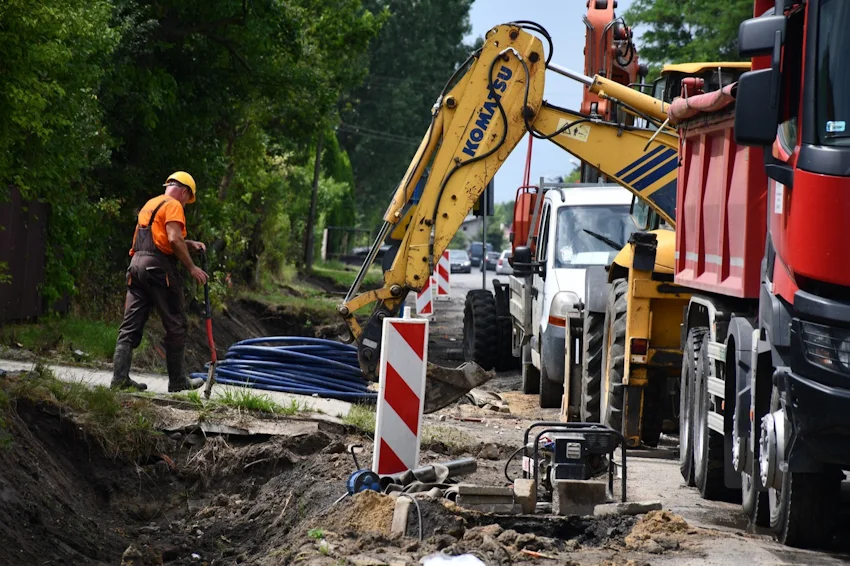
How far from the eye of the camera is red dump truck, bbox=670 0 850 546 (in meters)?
6.26

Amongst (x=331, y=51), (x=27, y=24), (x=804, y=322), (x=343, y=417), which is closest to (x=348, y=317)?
(x=343, y=417)

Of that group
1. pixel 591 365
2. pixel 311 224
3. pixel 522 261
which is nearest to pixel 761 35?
pixel 591 365

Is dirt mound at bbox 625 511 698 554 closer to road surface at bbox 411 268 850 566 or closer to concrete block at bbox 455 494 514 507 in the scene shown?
road surface at bbox 411 268 850 566

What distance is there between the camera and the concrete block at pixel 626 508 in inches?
294

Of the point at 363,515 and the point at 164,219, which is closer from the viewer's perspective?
the point at 363,515

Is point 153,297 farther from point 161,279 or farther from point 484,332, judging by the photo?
point 484,332

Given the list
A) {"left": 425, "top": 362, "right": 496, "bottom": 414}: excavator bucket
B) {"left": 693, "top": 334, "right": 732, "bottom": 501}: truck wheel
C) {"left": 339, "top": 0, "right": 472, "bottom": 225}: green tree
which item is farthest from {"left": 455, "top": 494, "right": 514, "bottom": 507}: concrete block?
{"left": 339, "top": 0, "right": 472, "bottom": 225}: green tree

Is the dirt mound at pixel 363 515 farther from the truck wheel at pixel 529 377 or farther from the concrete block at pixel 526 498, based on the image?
the truck wheel at pixel 529 377

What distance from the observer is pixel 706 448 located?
8.91 m

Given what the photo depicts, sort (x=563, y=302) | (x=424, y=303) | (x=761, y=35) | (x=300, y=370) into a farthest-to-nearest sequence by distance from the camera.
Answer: (x=424, y=303) < (x=563, y=302) < (x=300, y=370) < (x=761, y=35)

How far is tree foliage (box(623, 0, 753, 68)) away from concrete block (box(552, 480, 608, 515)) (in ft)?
89.7

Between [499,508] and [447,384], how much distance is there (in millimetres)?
3894

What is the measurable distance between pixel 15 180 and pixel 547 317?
6292 millimetres

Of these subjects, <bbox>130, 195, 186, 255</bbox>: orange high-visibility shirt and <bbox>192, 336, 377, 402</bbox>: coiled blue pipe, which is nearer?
<bbox>130, 195, 186, 255</bbox>: orange high-visibility shirt
